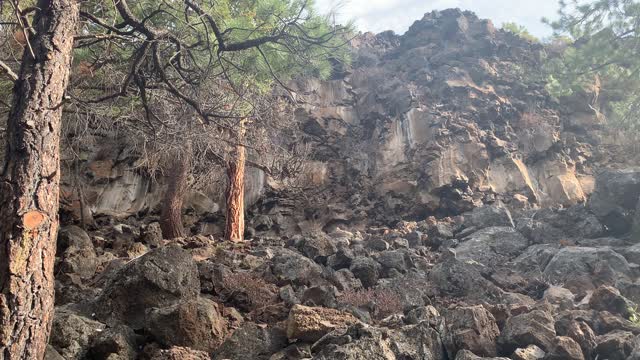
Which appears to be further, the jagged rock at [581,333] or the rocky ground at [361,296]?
the jagged rock at [581,333]

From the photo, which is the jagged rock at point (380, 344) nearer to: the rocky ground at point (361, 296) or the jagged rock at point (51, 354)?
the rocky ground at point (361, 296)

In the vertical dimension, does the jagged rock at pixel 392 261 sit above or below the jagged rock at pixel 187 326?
above

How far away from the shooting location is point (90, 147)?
39.4 feet

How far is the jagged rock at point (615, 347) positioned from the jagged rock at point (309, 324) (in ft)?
7.35

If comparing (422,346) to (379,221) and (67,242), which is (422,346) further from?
(379,221)

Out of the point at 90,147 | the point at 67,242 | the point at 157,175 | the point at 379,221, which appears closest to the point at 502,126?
the point at 379,221

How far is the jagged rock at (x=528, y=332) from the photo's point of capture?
433cm

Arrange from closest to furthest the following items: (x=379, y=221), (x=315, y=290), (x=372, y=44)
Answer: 1. (x=315, y=290)
2. (x=379, y=221)
3. (x=372, y=44)

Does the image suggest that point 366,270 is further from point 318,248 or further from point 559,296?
point 559,296

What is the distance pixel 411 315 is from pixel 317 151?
41.1ft

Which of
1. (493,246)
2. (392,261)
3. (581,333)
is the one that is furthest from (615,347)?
(493,246)

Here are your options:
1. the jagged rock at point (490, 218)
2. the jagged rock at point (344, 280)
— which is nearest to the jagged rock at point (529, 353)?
the jagged rock at point (344, 280)

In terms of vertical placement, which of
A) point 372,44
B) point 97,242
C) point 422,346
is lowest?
point 422,346

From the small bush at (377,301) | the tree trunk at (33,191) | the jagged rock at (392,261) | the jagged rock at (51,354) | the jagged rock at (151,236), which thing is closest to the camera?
the tree trunk at (33,191)
